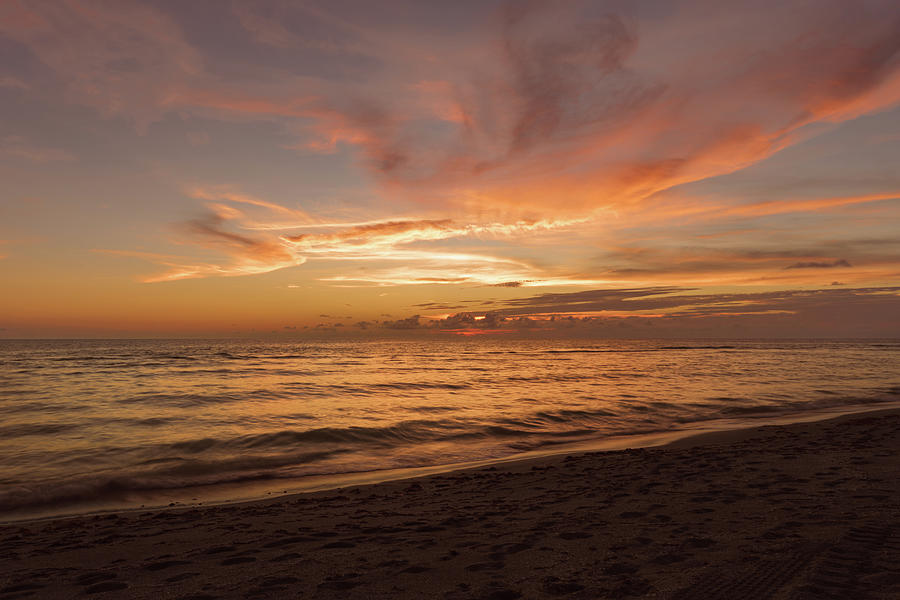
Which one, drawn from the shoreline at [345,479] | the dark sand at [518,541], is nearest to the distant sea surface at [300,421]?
the shoreline at [345,479]

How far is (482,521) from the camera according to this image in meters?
7.27

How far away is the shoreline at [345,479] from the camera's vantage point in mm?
9531

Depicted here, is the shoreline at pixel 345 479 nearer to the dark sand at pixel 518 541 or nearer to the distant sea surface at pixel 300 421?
the distant sea surface at pixel 300 421

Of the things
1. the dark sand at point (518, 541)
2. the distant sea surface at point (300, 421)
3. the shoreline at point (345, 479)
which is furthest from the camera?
the distant sea surface at point (300, 421)

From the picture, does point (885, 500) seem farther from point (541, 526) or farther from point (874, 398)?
point (874, 398)

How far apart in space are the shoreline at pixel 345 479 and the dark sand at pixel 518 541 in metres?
0.79

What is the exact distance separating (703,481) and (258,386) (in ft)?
95.0

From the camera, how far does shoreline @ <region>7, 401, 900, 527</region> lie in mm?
9531

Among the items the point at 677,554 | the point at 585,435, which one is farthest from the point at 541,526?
the point at 585,435

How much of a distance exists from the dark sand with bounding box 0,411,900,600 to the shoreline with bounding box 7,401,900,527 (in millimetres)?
793

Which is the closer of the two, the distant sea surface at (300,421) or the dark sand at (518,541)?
the dark sand at (518,541)

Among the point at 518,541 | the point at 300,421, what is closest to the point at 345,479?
the point at 518,541

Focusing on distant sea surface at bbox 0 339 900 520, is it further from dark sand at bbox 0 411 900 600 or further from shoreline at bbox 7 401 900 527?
dark sand at bbox 0 411 900 600

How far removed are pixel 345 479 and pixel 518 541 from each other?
6771 mm
